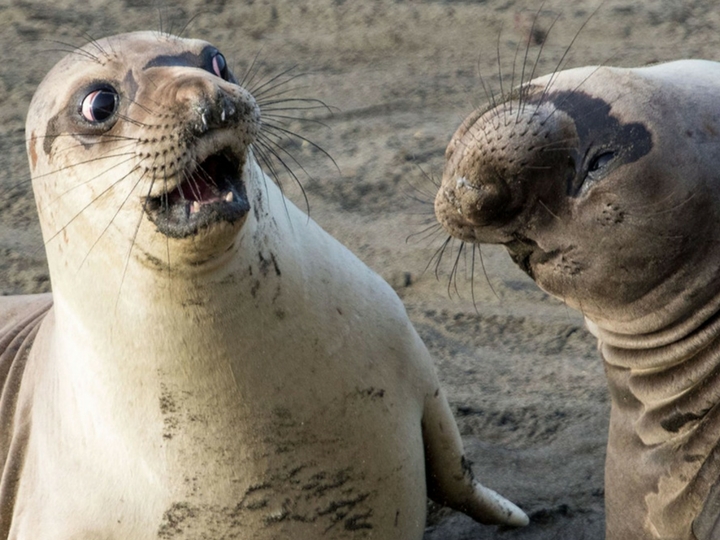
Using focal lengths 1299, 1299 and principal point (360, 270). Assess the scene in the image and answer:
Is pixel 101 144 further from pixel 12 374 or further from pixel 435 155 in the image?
pixel 435 155

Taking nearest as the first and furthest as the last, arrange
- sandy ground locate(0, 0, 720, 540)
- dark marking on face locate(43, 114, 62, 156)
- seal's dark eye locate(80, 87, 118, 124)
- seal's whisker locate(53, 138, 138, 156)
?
seal's whisker locate(53, 138, 138, 156)
seal's dark eye locate(80, 87, 118, 124)
dark marking on face locate(43, 114, 62, 156)
sandy ground locate(0, 0, 720, 540)

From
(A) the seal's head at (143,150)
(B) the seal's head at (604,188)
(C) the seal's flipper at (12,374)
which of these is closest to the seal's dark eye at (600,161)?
(B) the seal's head at (604,188)

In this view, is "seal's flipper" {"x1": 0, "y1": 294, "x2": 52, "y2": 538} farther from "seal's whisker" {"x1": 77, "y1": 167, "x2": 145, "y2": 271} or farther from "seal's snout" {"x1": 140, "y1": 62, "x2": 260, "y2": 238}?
"seal's snout" {"x1": 140, "y1": 62, "x2": 260, "y2": 238}

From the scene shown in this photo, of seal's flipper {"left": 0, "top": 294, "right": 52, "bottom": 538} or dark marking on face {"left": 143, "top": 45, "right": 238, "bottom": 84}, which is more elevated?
dark marking on face {"left": 143, "top": 45, "right": 238, "bottom": 84}

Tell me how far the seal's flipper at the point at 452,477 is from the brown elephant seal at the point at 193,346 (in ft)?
0.06

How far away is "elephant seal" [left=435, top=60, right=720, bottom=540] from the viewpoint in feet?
9.96

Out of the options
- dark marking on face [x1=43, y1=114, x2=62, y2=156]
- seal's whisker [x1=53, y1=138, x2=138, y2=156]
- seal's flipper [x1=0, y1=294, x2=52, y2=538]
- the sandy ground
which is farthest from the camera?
the sandy ground

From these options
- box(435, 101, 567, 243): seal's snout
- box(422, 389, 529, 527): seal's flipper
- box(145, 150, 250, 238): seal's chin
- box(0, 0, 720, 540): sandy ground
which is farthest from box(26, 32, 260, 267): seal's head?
box(0, 0, 720, 540): sandy ground

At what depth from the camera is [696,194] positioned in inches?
119

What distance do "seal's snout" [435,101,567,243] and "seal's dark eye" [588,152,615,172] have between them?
7cm

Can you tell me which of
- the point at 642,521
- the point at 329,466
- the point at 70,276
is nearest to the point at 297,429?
the point at 329,466

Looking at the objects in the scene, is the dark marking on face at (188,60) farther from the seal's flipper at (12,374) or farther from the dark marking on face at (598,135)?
the seal's flipper at (12,374)

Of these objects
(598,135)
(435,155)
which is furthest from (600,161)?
(435,155)

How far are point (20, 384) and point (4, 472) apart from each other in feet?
1.09
